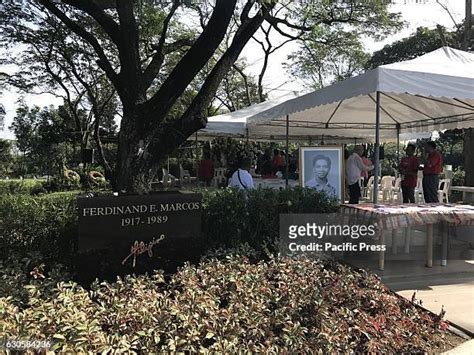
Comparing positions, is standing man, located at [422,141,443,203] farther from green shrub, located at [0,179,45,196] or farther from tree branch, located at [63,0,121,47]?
green shrub, located at [0,179,45,196]

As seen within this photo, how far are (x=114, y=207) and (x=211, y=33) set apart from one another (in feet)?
10.9

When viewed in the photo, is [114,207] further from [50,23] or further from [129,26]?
[50,23]

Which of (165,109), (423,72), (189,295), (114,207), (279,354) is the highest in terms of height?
(423,72)

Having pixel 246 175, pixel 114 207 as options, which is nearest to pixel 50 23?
pixel 246 175

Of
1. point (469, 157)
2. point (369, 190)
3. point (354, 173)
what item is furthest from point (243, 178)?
point (469, 157)

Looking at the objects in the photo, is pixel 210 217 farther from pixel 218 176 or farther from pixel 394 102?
pixel 218 176

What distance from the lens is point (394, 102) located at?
9.43 meters

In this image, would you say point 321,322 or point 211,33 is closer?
point 321,322

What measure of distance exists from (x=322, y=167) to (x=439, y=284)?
290 cm

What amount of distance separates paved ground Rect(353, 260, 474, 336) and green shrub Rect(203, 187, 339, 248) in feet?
4.87

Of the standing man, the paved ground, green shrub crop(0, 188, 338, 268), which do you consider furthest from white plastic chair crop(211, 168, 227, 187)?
the paved ground

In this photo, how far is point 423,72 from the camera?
5570 millimetres

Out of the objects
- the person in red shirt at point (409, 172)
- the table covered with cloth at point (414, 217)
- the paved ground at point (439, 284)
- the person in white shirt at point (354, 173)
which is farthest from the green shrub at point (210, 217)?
the person in red shirt at point (409, 172)

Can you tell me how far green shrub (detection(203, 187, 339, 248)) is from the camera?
16.8ft
